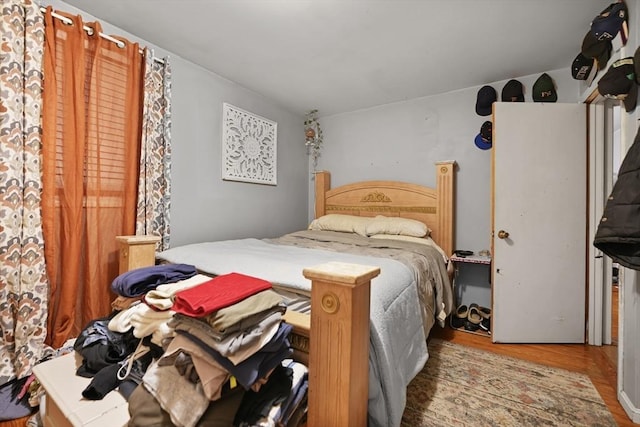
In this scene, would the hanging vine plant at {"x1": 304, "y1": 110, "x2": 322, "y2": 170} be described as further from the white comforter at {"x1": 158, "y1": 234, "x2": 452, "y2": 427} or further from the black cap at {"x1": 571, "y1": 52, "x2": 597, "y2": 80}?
the black cap at {"x1": 571, "y1": 52, "x2": 597, "y2": 80}

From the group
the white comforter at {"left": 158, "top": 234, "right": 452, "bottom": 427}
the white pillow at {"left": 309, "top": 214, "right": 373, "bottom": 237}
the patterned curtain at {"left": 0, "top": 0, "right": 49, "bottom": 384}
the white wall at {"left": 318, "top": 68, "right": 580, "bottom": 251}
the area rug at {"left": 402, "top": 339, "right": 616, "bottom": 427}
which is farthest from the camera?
the white pillow at {"left": 309, "top": 214, "right": 373, "bottom": 237}

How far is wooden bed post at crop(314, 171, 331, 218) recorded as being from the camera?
3.71 meters

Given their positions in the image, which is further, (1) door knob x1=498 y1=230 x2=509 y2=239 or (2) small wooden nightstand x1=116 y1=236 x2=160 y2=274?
(1) door knob x1=498 y1=230 x2=509 y2=239

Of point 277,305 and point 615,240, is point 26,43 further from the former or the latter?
point 615,240

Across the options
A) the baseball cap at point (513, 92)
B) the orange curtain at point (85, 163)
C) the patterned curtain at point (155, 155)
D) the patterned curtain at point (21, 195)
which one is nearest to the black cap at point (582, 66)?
the baseball cap at point (513, 92)

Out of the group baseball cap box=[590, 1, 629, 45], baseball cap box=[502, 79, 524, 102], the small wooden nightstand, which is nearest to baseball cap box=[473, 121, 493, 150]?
baseball cap box=[502, 79, 524, 102]

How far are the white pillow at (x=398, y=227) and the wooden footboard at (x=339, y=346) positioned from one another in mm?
1934

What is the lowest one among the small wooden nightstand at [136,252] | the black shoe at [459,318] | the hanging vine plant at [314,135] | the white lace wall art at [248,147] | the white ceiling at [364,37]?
the black shoe at [459,318]

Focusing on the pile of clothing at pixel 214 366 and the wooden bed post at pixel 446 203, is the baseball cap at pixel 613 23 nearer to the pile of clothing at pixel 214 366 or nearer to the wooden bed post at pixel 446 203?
the wooden bed post at pixel 446 203

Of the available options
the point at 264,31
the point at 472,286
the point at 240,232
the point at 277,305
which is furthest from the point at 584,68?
the point at 240,232

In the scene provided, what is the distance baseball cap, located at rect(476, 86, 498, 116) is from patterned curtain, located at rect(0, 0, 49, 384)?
3369mm

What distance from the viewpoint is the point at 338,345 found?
82cm

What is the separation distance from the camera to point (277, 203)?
136 inches

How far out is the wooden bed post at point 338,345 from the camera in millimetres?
806
